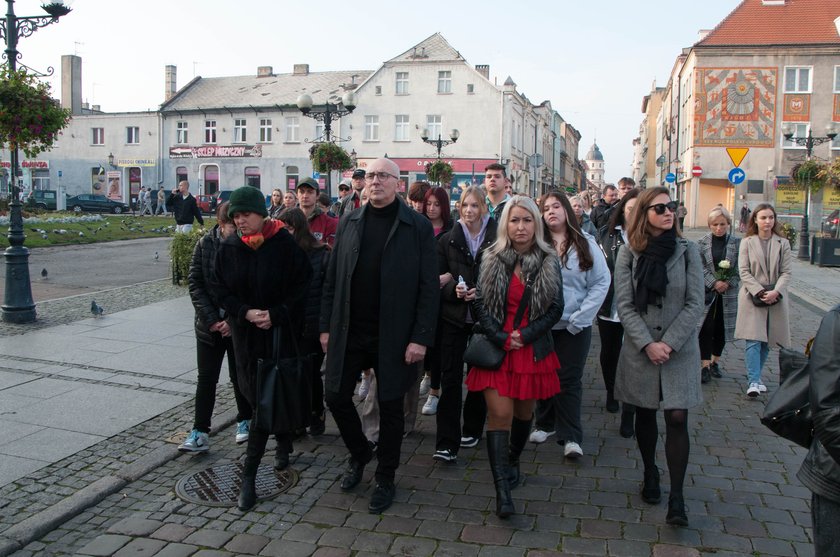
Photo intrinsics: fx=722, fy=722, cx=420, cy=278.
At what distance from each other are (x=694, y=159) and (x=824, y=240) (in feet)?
74.8

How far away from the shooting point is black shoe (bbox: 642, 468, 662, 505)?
4.42m

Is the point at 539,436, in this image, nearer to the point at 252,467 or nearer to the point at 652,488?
the point at 652,488

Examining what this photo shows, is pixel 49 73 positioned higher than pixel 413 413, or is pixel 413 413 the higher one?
pixel 49 73

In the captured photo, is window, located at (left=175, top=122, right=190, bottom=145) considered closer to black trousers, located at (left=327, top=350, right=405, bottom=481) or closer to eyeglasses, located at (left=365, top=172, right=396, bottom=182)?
eyeglasses, located at (left=365, top=172, right=396, bottom=182)

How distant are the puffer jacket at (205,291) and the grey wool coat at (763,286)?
5.00m

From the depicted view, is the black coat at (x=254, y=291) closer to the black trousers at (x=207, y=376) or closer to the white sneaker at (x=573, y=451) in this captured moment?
the black trousers at (x=207, y=376)

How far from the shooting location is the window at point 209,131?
53.2m

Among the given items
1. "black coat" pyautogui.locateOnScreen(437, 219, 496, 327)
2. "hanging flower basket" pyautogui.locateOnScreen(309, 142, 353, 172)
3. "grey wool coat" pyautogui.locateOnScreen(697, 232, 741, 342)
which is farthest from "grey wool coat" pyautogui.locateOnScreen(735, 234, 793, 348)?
"hanging flower basket" pyautogui.locateOnScreen(309, 142, 353, 172)

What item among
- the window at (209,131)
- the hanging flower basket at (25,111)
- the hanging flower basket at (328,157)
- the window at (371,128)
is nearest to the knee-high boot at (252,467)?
the hanging flower basket at (25,111)

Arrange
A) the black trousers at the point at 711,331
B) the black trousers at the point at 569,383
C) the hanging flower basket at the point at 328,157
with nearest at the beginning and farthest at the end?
the black trousers at the point at 569,383 < the black trousers at the point at 711,331 < the hanging flower basket at the point at 328,157

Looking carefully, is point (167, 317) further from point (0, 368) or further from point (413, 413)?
point (413, 413)

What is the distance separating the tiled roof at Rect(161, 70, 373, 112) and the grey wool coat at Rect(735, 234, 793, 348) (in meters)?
46.4

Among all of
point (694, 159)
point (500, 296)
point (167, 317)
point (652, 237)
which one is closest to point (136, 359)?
point (167, 317)

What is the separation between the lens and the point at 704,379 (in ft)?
24.8
